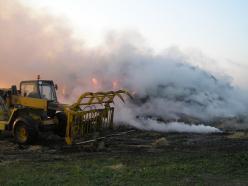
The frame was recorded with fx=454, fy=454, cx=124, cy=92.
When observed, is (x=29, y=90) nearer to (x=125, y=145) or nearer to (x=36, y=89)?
(x=36, y=89)

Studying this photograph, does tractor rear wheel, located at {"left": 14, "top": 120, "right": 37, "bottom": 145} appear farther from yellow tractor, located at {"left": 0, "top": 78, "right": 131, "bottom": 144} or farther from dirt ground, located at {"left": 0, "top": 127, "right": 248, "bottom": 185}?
dirt ground, located at {"left": 0, "top": 127, "right": 248, "bottom": 185}

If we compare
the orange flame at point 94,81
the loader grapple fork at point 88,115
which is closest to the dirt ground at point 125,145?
the loader grapple fork at point 88,115

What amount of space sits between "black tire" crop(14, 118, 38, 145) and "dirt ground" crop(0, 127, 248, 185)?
1.13 ft

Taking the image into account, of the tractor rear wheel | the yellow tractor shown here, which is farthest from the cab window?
the tractor rear wheel

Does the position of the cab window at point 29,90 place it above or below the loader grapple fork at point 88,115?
A: above

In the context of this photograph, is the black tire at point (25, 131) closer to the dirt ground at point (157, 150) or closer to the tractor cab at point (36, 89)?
the dirt ground at point (157, 150)

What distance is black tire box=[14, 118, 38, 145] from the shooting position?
18.6 meters

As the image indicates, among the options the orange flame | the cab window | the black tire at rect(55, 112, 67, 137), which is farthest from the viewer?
the orange flame

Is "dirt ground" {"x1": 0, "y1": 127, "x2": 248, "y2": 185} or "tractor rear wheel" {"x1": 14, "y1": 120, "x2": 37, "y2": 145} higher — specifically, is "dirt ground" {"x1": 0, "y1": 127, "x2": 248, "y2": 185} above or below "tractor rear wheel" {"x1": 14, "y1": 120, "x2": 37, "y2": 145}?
below

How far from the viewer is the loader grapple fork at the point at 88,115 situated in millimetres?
18125

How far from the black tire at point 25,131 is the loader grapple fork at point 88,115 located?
150 centimetres

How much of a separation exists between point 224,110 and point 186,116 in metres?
2.70

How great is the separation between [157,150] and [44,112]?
5.62 m

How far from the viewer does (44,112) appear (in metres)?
19.6
